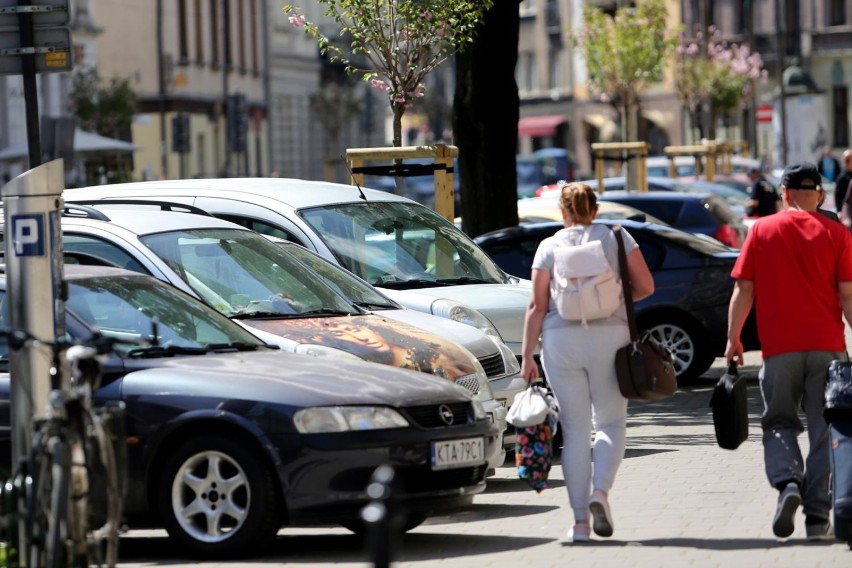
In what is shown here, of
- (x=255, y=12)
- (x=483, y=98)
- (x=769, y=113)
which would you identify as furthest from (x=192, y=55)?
(x=483, y=98)

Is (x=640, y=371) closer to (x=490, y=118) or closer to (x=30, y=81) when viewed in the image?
(x=30, y=81)

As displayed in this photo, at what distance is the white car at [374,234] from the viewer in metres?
14.3

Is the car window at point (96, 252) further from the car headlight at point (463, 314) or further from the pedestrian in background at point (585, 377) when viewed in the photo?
the pedestrian in background at point (585, 377)

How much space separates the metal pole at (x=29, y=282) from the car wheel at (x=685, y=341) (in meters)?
9.88

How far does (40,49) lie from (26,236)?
4897mm

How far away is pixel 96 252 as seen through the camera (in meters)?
11.8

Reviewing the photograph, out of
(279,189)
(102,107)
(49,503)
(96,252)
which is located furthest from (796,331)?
(102,107)

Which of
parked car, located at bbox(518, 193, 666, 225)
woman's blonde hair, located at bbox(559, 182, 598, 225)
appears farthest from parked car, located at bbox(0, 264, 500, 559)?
parked car, located at bbox(518, 193, 666, 225)

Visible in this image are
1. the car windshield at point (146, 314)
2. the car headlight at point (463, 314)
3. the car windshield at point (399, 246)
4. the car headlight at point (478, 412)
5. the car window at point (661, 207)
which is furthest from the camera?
the car window at point (661, 207)

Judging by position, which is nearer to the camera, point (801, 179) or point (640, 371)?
point (640, 371)

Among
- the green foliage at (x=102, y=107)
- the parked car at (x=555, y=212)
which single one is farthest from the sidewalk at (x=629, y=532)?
the green foliage at (x=102, y=107)

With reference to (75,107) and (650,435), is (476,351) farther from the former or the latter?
(75,107)

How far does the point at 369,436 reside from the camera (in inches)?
360

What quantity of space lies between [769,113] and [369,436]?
47.5 m
